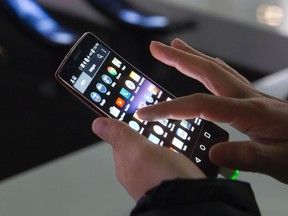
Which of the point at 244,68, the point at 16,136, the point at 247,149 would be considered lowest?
the point at 247,149

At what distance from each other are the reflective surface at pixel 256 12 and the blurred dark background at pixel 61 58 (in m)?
0.03

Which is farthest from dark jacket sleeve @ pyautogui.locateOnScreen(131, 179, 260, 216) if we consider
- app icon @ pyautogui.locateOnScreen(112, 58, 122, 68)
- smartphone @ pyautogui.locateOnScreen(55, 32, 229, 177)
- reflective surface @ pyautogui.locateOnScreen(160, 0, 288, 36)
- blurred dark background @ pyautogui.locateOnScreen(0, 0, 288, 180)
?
reflective surface @ pyautogui.locateOnScreen(160, 0, 288, 36)

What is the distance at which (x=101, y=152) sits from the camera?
36.4 inches

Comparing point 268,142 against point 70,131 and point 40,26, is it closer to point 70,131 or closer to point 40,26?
point 70,131

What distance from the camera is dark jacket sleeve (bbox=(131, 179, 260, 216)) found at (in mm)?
451

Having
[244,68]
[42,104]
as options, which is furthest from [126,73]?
[244,68]

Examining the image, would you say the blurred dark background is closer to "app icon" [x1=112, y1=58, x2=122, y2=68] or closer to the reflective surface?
the reflective surface

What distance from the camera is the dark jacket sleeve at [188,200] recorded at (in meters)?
0.45

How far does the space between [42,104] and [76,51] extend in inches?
44.2

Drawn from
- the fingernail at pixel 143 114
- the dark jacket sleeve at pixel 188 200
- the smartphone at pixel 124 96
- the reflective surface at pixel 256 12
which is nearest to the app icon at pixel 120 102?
the smartphone at pixel 124 96

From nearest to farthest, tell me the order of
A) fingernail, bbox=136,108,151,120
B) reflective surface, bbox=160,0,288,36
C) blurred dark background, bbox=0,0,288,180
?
fingernail, bbox=136,108,151,120 < blurred dark background, bbox=0,0,288,180 < reflective surface, bbox=160,0,288,36

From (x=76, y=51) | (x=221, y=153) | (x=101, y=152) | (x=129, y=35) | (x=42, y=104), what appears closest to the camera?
(x=221, y=153)

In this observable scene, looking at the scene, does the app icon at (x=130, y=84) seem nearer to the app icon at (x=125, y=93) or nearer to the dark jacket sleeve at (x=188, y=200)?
the app icon at (x=125, y=93)

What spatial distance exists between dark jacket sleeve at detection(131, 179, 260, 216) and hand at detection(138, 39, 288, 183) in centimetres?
8
